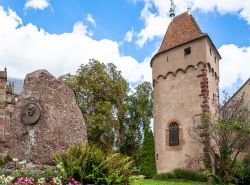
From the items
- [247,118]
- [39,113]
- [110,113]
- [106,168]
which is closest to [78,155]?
[106,168]

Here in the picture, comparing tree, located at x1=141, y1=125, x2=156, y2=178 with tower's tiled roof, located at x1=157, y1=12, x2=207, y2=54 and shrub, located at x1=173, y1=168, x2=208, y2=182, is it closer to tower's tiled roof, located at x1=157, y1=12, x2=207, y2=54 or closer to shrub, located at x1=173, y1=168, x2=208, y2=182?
shrub, located at x1=173, y1=168, x2=208, y2=182

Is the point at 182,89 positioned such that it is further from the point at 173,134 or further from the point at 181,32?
the point at 181,32

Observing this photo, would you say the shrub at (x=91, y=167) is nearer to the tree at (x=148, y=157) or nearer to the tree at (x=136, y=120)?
the tree at (x=148, y=157)

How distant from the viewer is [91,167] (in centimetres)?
1063

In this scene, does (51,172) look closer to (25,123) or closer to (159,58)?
(25,123)

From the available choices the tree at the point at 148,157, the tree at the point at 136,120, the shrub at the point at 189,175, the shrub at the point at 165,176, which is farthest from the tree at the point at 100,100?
the shrub at the point at 189,175

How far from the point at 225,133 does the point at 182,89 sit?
18.4ft

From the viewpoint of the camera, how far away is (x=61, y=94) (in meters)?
14.1

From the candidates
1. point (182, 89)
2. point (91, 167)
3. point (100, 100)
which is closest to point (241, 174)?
point (182, 89)

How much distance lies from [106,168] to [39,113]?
4.05 metres

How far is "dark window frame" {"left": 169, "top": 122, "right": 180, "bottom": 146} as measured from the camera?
28.7 m

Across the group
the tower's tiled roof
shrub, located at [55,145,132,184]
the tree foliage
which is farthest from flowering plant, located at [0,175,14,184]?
the tree foliage

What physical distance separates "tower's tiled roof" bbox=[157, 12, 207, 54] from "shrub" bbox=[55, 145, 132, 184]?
772 inches

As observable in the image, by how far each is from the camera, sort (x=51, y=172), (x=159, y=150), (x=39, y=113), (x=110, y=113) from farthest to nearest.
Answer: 1. (x=110, y=113)
2. (x=159, y=150)
3. (x=39, y=113)
4. (x=51, y=172)
